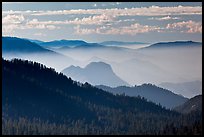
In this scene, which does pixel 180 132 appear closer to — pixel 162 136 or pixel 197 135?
pixel 162 136

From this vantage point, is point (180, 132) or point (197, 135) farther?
point (180, 132)

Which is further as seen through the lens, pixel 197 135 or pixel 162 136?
pixel 162 136

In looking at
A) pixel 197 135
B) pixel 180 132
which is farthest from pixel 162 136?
pixel 197 135
